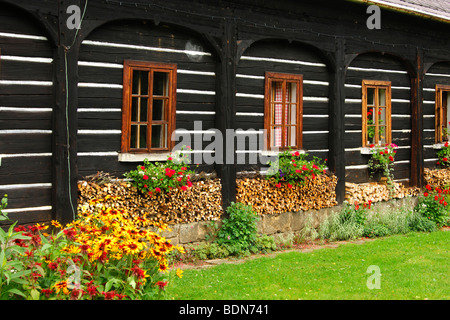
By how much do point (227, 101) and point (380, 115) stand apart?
14.4 ft

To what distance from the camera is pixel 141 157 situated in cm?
755

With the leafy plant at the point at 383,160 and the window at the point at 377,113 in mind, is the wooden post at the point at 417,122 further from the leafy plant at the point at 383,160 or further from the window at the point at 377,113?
the leafy plant at the point at 383,160

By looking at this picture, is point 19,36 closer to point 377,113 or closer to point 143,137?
point 143,137

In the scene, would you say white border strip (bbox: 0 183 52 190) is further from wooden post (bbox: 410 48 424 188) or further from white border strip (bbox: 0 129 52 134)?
wooden post (bbox: 410 48 424 188)

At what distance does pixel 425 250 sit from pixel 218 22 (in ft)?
16.6

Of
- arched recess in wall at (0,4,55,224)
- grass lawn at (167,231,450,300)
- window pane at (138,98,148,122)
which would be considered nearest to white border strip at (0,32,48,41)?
arched recess in wall at (0,4,55,224)

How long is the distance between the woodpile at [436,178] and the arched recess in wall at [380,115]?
1.40 ft

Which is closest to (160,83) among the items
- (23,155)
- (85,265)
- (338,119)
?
(23,155)

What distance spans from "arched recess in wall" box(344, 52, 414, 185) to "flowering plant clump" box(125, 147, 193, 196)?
4.15 m

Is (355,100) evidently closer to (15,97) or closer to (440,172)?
(440,172)

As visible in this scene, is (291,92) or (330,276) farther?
(291,92)

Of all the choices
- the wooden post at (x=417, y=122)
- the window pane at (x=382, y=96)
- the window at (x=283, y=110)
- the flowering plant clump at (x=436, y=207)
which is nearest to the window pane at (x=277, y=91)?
the window at (x=283, y=110)

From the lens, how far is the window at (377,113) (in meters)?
10.7

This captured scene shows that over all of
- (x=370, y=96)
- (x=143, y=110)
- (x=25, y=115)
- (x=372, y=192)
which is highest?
(x=370, y=96)
